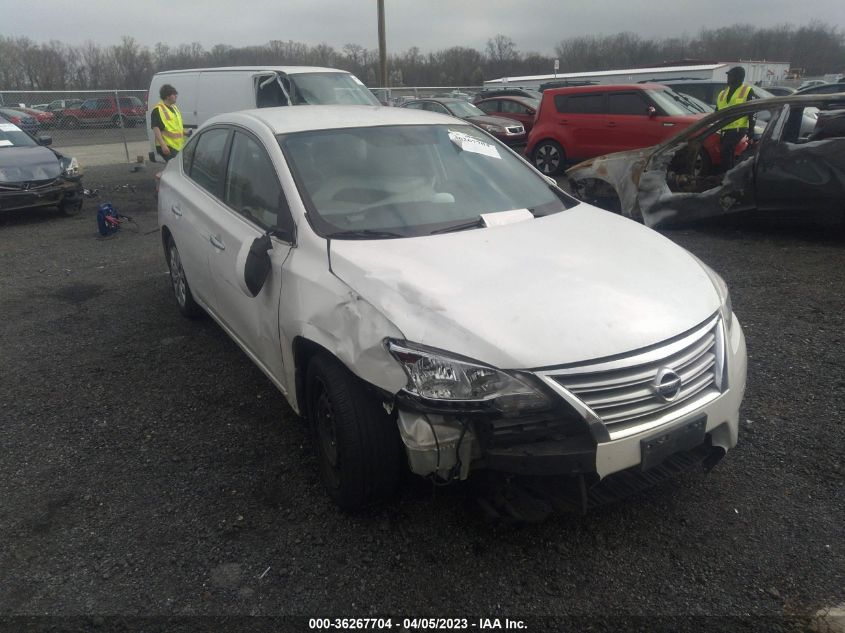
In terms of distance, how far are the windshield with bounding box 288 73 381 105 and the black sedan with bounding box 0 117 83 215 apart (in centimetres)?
375

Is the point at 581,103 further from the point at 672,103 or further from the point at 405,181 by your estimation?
the point at 405,181

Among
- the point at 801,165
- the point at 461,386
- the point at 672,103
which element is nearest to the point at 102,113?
the point at 672,103

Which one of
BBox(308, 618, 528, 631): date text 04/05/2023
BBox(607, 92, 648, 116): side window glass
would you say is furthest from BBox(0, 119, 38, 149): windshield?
BBox(308, 618, 528, 631): date text 04/05/2023

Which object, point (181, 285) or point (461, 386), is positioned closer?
point (461, 386)

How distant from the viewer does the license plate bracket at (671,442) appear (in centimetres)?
218

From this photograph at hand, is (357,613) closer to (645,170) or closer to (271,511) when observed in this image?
(271,511)

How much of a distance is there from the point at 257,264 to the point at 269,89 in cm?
871

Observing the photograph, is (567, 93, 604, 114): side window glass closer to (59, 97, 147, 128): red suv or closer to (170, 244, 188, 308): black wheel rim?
(170, 244, 188, 308): black wheel rim

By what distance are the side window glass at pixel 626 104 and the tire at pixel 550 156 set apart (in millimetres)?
1218

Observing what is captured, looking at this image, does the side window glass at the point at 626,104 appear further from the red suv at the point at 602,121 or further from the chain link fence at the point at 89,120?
the chain link fence at the point at 89,120

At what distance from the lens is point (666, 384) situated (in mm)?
2211

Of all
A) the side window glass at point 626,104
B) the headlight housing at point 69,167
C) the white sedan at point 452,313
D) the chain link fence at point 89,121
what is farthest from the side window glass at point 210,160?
Answer: the chain link fence at point 89,121

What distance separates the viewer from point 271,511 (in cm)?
274

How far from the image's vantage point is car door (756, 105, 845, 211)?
6.07 meters
